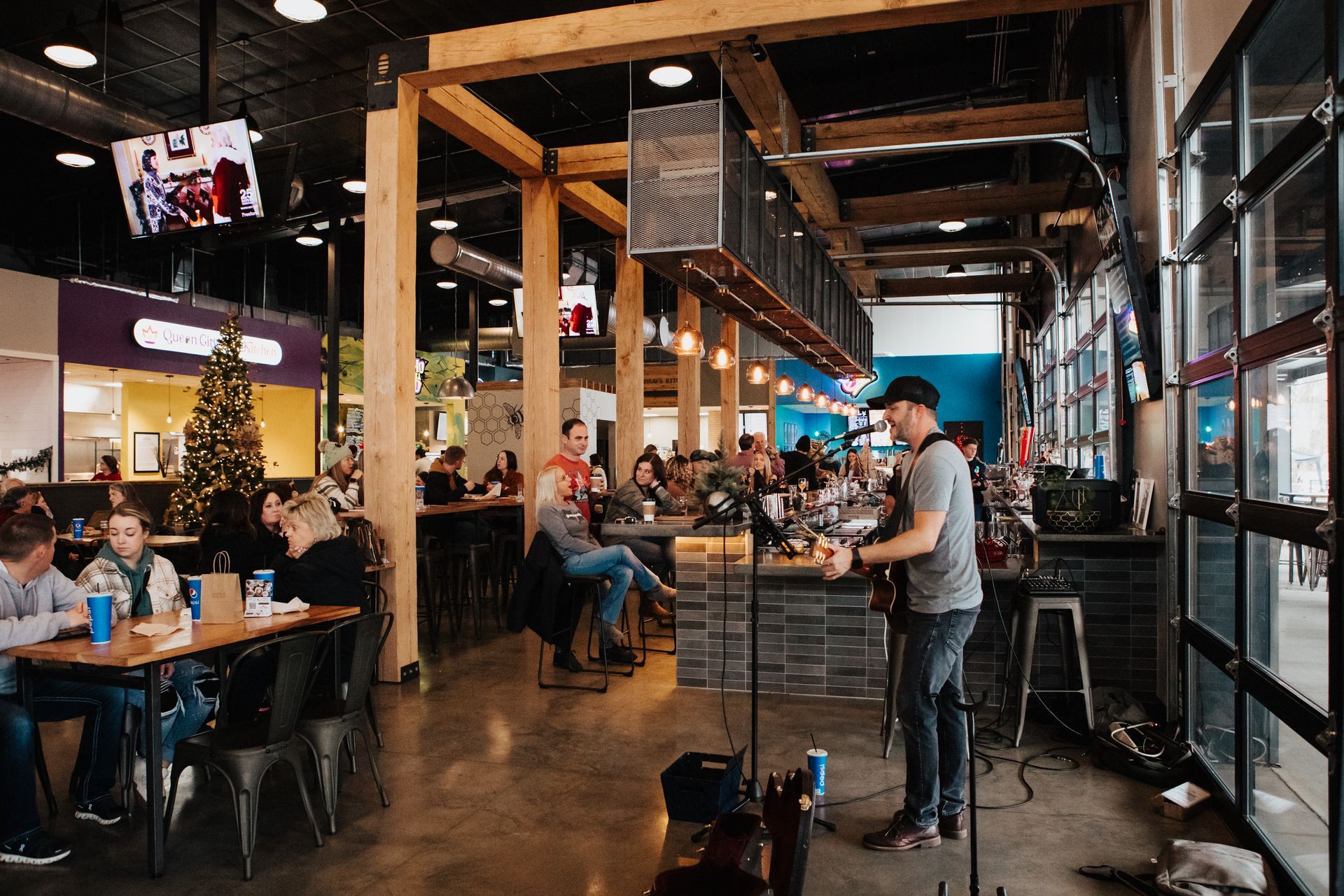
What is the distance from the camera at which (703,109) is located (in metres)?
5.46

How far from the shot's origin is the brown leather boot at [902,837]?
10.5 ft

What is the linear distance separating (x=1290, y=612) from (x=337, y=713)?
134 inches

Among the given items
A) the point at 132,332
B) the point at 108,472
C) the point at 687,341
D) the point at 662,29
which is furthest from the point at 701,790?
the point at 132,332

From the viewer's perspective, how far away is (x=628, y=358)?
948 centimetres

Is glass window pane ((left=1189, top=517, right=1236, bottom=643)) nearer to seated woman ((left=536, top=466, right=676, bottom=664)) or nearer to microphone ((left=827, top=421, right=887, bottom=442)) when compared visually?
microphone ((left=827, top=421, right=887, bottom=442))

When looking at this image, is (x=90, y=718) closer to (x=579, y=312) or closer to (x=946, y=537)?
(x=946, y=537)

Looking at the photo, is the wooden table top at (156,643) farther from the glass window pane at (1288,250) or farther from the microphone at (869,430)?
the glass window pane at (1288,250)

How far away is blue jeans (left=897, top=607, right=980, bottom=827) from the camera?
3225mm

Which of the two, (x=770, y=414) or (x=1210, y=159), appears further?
(x=770, y=414)

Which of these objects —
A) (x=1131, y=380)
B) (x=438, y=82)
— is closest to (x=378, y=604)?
(x=438, y=82)

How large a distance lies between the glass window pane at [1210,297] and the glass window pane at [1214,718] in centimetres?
133

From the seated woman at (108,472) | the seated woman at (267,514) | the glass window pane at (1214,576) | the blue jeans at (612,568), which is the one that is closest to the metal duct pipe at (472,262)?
the seated woman at (267,514)

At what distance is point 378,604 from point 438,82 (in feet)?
11.0

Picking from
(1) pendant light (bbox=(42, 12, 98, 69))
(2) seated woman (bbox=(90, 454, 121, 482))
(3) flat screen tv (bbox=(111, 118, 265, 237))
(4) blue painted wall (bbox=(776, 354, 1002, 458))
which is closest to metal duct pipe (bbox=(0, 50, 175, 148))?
(1) pendant light (bbox=(42, 12, 98, 69))
